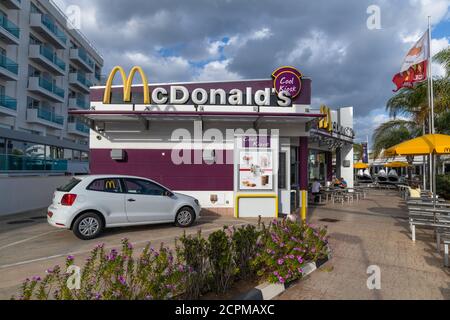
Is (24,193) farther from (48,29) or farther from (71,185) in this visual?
→ (48,29)

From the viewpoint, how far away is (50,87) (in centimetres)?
3203

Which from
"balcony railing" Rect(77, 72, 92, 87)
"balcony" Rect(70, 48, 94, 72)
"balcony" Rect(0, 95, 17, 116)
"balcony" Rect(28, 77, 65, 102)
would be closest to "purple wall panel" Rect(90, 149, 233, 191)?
"balcony" Rect(0, 95, 17, 116)

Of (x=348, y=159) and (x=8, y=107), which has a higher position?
(x=8, y=107)

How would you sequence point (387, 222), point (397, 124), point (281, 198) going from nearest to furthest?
1. point (387, 222)
2. point (281, 198)
3. point (397, 124)

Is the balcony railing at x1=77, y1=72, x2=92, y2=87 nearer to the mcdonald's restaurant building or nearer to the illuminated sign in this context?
the mcdonald's restaurant building

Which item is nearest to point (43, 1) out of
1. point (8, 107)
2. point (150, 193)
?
point (8, 107)

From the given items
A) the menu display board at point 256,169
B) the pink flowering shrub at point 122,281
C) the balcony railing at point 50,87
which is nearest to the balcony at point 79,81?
the balcony railing at point 50,87

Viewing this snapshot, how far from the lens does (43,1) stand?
31.1 meters

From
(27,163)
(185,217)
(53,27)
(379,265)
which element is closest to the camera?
Answer: (379,265)

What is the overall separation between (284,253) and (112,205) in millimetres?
4767

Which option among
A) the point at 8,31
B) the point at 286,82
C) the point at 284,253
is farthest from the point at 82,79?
the point at 284,253

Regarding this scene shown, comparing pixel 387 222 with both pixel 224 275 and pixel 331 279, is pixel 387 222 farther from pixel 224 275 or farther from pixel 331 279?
pixel 224 275
